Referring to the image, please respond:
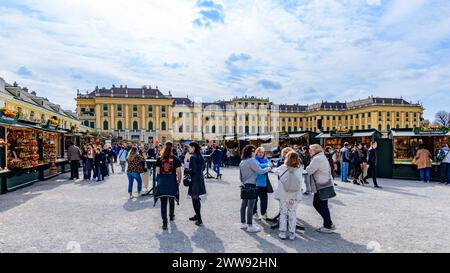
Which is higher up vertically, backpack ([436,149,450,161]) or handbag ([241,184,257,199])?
backpack ([436,149,450,161])

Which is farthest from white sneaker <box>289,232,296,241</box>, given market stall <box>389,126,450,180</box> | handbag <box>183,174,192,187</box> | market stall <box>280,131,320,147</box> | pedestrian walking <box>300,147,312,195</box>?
market stall <box>280,131,320,147</box>

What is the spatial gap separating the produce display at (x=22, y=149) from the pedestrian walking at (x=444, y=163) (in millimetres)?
17610

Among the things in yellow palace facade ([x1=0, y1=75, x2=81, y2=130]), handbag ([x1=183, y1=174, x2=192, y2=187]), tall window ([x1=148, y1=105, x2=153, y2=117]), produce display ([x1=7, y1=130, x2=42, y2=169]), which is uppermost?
tall window ([x1=148, y1=105, x2=153, y2=117])

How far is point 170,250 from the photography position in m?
4.42

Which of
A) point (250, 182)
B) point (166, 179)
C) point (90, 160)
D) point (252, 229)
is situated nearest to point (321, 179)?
point (250, 182)

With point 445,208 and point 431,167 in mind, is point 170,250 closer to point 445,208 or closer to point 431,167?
point 445,208

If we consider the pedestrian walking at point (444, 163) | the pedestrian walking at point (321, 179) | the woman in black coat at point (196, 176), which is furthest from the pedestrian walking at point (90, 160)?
the pedestrian walking at point (444, 163)

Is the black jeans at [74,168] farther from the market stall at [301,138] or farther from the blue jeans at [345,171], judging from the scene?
the market stall at [301,138]

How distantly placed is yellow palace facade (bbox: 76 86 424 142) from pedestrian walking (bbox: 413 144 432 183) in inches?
2104

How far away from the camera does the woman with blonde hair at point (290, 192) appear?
4.93m

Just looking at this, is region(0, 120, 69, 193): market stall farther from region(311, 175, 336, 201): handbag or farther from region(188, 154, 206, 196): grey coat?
region(311, 175, 336, 201): handbag

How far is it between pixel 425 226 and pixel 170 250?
5122 mm

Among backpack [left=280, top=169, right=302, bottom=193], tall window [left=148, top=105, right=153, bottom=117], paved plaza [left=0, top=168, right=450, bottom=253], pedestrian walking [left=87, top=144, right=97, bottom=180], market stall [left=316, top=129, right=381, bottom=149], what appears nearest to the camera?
paved plaza [left=0, top=168, right=450, bottom=253]

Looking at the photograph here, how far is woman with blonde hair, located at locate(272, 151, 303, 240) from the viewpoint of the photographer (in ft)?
16.2
